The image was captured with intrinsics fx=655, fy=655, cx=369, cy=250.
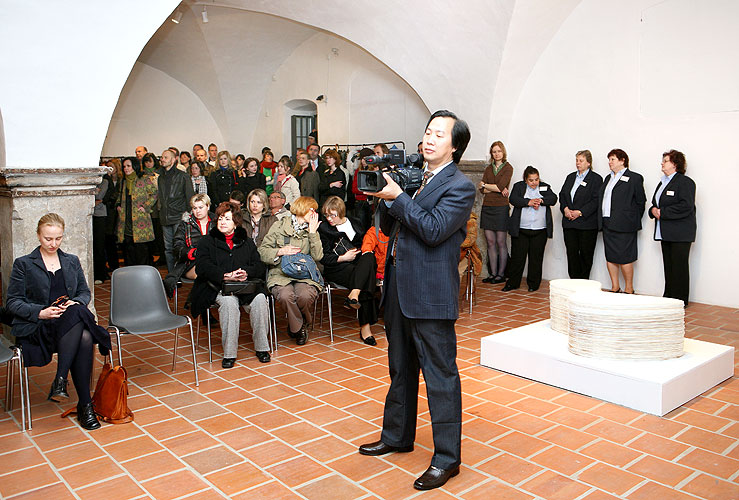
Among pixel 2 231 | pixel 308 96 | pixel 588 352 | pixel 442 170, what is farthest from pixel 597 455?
pixel 308 96

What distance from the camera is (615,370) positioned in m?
4.41

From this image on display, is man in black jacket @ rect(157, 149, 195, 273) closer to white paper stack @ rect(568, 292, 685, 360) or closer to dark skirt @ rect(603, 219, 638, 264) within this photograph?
dark skirt @ rect(603, 219, 638, 264)

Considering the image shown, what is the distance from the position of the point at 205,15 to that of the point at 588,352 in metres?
8.24

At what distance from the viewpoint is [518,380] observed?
4941 millimetres

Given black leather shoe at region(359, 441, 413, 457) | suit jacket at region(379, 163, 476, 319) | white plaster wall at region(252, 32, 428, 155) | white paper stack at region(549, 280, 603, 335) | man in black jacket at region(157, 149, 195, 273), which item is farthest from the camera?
white plaster wall at region(252, 32, 428, 155)

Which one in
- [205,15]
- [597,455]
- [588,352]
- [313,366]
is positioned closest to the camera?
[597,455]

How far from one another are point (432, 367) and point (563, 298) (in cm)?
235

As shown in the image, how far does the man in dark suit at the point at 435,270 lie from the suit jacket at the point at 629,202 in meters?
5.11

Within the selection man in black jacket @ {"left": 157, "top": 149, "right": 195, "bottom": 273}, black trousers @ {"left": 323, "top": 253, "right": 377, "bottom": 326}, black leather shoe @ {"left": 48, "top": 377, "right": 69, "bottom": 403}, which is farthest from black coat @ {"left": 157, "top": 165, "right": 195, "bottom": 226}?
black leather shoe @ {"left": 48, "top": 377, "right": 69, "bottom": 403}

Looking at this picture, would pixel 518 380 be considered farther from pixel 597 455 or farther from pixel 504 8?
pixel 504 8

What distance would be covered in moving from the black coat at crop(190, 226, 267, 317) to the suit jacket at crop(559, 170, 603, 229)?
4.38 m

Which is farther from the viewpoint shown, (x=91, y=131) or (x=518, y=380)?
(x=91, y=131)

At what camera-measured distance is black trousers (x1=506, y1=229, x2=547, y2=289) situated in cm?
847

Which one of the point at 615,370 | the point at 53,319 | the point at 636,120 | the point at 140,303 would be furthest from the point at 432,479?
the point at 636,120
